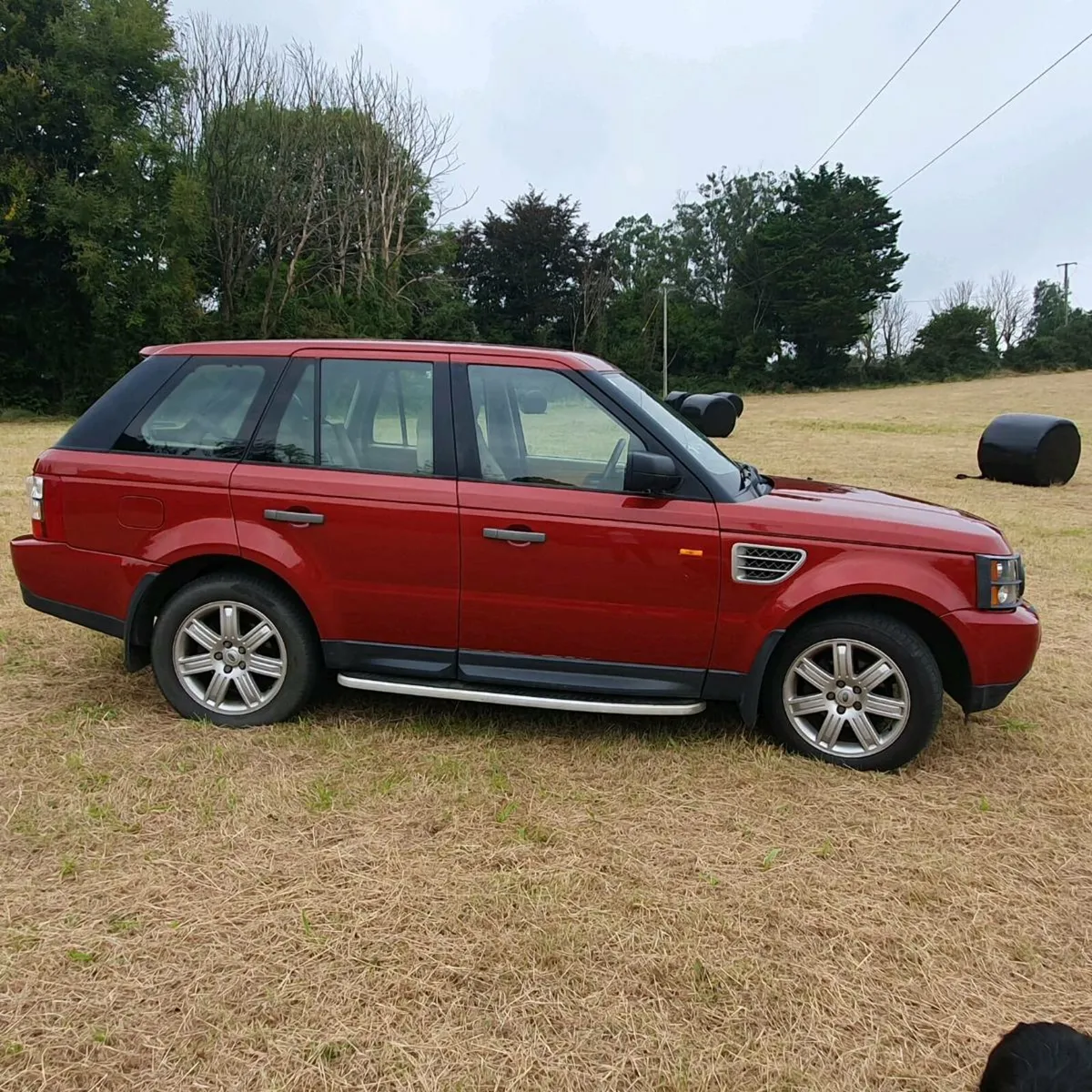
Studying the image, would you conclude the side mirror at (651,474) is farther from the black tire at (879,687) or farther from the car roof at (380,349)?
the black tire at (879,687)

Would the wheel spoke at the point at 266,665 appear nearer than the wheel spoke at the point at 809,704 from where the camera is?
No

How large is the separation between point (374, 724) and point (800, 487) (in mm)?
2368

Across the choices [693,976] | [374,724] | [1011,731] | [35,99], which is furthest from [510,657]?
[35,99]

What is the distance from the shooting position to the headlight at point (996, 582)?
11.8 ft

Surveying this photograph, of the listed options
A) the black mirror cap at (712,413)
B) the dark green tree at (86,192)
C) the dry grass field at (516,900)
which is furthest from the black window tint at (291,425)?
the dark green tree at (86,192)

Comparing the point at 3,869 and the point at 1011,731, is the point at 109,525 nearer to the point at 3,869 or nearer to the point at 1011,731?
the point at 3,869

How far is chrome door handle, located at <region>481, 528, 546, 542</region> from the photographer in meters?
3.65

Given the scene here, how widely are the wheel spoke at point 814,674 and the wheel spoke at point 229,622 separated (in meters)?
2.50

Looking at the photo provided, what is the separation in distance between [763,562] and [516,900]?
1690 mm

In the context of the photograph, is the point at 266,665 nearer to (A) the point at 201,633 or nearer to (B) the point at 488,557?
(A) the point at 201,633

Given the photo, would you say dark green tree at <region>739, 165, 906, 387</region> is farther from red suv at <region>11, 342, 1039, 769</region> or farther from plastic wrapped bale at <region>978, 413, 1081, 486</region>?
red suv at <region>11, 342, 1039, 769</region>

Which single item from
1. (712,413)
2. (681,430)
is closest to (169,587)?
(681,430)

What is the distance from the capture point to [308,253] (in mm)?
33000

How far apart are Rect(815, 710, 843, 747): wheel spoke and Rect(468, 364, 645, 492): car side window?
1.38 meters
